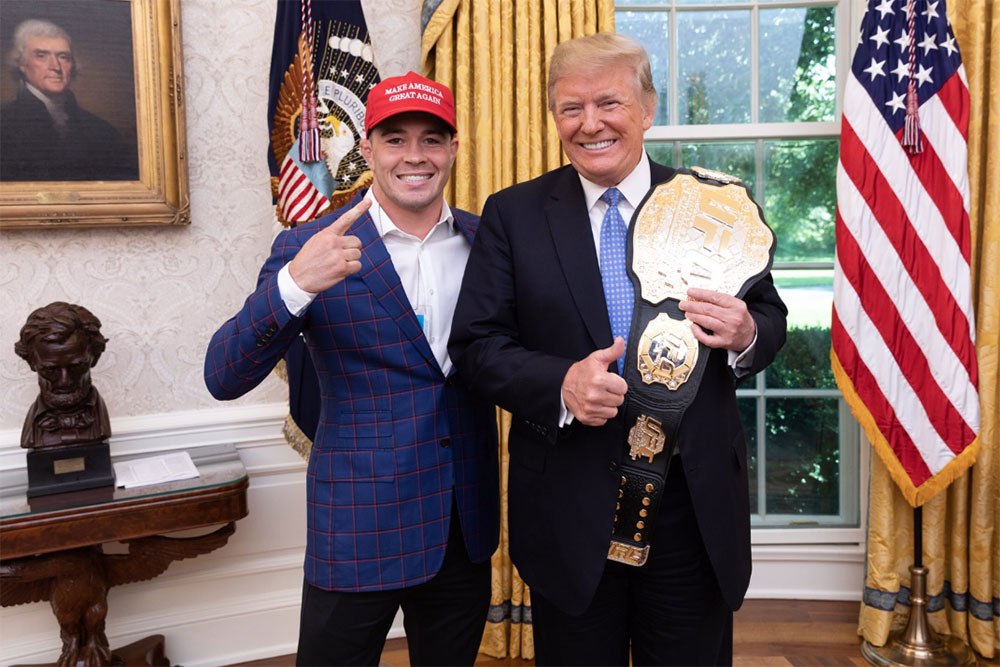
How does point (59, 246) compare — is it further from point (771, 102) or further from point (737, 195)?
point (771, 102)

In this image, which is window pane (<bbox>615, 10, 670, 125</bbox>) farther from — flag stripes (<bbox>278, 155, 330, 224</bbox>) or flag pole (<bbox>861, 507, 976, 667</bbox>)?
flag pole (<bbox>861, 507, 976, 667</bbox>)

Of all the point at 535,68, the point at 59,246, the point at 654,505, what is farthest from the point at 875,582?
the point at 59,246

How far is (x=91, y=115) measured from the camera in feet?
7.11

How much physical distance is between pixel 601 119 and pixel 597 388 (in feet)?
1.56

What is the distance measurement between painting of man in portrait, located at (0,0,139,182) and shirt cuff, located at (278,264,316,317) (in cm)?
125

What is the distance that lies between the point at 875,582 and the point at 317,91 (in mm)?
2456

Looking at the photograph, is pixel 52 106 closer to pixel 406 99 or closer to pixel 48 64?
pixel 48 64

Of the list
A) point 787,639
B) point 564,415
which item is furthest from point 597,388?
point 787,639

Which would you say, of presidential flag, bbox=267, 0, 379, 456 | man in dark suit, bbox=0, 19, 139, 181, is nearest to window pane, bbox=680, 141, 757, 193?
presidential flag, bbox=267, 0, 379, 456

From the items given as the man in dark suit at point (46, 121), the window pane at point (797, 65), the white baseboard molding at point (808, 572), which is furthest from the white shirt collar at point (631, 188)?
the white baseboard molding at point (808, 572)

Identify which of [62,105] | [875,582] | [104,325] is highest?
[62,105]

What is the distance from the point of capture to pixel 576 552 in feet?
4.24

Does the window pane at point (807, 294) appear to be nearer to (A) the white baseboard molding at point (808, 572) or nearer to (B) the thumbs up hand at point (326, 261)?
(A) the white baseboard molding at point (808, 572)

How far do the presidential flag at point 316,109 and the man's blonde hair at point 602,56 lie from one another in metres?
1.09
